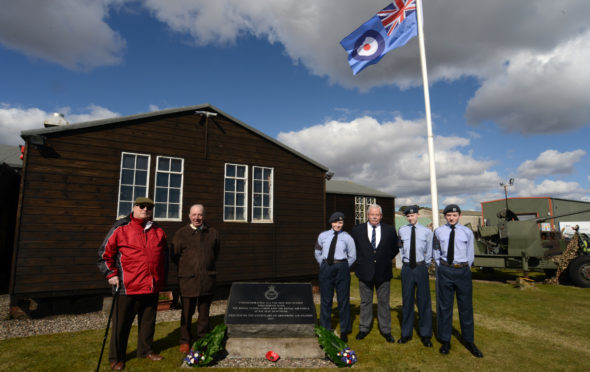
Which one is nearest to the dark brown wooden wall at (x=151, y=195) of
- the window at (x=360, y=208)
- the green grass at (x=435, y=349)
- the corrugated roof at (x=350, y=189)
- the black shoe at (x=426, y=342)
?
the green grass at (x=435, y=349)

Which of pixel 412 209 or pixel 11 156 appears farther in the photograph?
pixel 11 156

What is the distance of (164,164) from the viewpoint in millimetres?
8695

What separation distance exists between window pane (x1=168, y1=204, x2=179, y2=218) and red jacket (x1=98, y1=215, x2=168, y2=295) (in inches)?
168

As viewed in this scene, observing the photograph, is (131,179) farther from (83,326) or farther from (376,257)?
(376,257)

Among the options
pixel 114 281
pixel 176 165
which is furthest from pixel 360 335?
pixel 176 165

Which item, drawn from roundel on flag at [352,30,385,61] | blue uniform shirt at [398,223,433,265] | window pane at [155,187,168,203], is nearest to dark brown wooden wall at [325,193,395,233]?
roundel on flag at [352,30,385,61]

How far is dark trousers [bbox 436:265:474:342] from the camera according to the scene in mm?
4812

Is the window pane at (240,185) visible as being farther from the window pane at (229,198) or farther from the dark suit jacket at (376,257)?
the dark suit jacket at (376,257)

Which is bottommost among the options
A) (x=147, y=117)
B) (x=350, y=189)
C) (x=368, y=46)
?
(x=350, y=189)

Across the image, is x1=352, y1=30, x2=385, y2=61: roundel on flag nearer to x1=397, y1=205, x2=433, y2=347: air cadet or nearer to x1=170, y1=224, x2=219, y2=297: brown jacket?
x1=397, y1=205, x2=433, y2=347: air cadet

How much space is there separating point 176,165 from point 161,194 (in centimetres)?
90

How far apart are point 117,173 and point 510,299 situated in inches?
447

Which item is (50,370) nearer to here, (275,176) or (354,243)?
(354,243)

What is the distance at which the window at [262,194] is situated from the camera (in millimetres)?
9922
